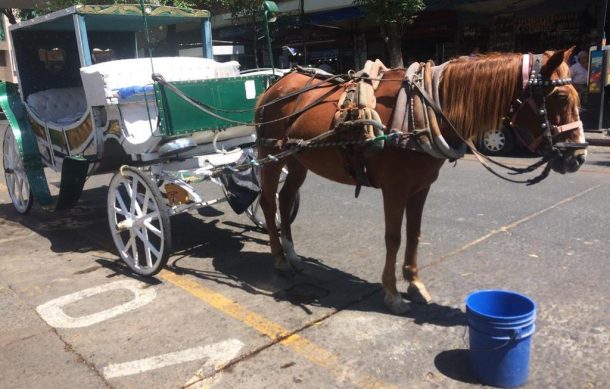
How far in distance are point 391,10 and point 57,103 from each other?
26.8ft

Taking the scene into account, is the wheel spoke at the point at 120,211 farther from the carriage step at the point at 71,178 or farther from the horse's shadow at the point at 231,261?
the carriage step at the point at 71,178

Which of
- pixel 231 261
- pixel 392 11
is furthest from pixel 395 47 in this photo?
pixel 231 261

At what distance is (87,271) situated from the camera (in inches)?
191

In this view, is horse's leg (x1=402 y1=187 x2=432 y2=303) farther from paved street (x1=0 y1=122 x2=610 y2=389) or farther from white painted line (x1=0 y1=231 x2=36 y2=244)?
white painted line (x1=0 y1=231 x2=36 y2=244)

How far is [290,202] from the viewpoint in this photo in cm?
483

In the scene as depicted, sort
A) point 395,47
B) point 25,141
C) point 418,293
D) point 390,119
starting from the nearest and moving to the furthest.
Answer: point 390,119, point 418,293, point 25,141, point 395,47

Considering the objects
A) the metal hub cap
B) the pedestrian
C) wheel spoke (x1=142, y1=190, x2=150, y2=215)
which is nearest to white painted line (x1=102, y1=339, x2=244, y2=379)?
wheel spoke (x1=142, y1=190, x2=150, y2=215)

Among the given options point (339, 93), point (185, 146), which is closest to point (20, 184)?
point (185, 146)

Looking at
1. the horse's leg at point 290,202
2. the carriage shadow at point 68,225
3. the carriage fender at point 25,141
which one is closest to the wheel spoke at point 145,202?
the horse's leg at point 290,202

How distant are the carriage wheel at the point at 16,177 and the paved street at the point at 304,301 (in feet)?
1.42

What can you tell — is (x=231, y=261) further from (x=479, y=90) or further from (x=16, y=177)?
(x=16, y=177)

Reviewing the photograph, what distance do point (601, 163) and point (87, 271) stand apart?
8.37m

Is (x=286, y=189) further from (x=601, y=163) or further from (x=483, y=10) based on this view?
(x=483, y=10)

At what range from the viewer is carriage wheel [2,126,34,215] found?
6.72 m
